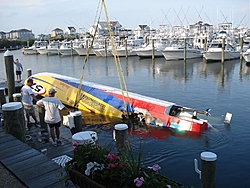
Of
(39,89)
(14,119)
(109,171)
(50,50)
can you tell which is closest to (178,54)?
(39,89)

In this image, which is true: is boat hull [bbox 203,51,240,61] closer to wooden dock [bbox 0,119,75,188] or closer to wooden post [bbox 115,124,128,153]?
wooden dock [bbox 0,119,75,188]

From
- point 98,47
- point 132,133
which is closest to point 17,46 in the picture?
point 98,47

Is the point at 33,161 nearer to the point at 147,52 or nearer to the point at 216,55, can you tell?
the point at 216,55

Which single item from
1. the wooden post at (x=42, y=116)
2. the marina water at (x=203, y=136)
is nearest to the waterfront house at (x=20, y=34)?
the marina water at (x=203, y=136)

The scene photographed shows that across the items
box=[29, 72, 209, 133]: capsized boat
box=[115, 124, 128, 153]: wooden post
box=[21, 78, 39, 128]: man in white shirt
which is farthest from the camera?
box=[29, 72, 209, 133]: capsized boat

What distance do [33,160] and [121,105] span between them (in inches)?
364

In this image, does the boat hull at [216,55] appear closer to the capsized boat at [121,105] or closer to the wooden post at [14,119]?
the capsized boat at [121,105]

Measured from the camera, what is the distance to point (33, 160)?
5.81m

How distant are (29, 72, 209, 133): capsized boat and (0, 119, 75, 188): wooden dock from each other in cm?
604

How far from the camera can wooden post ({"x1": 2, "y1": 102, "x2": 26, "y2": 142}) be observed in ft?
22.6

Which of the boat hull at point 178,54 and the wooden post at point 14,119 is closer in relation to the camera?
the wooden post at point 14,119

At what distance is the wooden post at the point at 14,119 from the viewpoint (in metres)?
6.89

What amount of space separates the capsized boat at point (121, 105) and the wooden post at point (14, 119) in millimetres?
7263

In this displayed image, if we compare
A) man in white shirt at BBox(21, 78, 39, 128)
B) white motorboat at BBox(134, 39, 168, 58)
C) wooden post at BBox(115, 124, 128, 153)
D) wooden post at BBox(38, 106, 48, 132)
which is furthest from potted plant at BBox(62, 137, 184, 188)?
white motorboat at BBox(134, 39, 168, 58)
